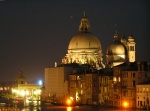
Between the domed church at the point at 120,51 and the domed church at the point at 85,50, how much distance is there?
1173 mm

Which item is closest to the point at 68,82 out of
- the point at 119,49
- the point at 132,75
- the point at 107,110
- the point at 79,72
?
the point at 79,72

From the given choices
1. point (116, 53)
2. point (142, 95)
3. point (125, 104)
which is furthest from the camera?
point (116, 53)

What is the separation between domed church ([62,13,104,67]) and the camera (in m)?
38.4

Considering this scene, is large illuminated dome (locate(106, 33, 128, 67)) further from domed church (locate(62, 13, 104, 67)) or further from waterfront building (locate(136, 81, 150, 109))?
waterfront building (locate(136, 81, 150, 109))

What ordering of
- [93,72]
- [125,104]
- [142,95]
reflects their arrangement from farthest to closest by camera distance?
[93,72] < [125,104] < [142,95]

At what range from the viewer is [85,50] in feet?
126

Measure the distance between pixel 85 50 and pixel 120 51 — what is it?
7.80ft

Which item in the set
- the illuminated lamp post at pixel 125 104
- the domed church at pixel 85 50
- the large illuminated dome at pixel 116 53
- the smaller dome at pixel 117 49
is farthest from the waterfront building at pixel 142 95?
the domed church at pixel 85 50

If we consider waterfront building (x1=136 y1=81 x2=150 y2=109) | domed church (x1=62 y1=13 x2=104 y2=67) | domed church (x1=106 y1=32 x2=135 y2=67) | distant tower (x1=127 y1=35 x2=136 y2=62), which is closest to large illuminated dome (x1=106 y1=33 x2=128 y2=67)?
→ domed church (x1=106 y1=32 x2=135 y2=67)

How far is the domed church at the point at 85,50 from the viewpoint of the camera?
38375mm

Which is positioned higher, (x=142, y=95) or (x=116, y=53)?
(x=116, y=53)

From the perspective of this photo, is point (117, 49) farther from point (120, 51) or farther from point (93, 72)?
point (93, 72)

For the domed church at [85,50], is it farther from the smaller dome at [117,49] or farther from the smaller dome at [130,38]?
the smaller dome at [130,38]

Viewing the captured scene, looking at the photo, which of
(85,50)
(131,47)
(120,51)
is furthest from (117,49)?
(85,50)
